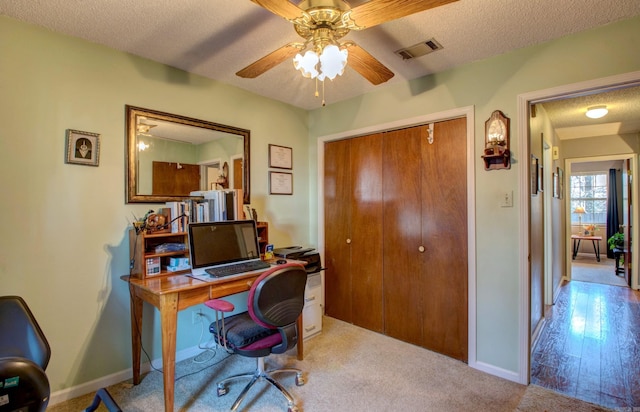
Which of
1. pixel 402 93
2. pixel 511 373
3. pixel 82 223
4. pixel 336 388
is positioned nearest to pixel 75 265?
pixel 82 223

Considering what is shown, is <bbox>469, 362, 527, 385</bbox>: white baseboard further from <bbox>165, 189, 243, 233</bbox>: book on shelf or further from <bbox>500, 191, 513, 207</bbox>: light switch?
<bbox>165, 189, 243, 233</bbox>: book on shelf

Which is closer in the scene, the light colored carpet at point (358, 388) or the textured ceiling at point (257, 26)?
the textured ceiling at point (257, 26)

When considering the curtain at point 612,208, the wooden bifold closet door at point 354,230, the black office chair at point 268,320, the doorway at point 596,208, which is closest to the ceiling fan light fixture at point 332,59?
the black office chair at point 268,320

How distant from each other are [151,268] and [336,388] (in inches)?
59.5

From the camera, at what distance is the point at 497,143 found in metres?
2.25

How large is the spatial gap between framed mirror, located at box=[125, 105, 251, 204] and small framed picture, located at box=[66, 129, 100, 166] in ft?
0.63

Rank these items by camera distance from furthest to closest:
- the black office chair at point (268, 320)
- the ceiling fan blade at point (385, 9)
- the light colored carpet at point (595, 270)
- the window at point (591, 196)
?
the window at point (591, 196) < the light colored carpet at point (595, 270) < the black office chair at point (268, 320) < the ceiling fan blade at point (385, 9)

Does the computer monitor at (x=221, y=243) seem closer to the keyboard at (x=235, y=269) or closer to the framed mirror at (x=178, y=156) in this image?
the keyboard at (x=235, y=269)

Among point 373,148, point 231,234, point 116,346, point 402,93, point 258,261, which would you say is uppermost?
point 402,93

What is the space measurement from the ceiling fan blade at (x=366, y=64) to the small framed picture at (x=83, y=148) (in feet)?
5.84

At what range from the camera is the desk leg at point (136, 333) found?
85.1 inches

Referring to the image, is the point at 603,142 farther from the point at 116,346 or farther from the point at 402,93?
the point at 116,346

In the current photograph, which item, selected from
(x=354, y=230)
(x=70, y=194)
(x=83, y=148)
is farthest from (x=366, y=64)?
(x=70, y=194)

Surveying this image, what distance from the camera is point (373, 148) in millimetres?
3068
